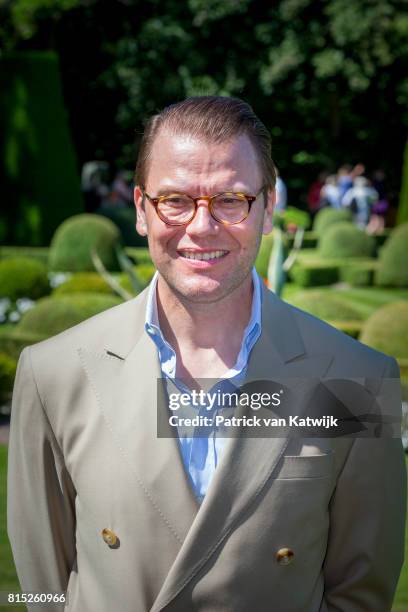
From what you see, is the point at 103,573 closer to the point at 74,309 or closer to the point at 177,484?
the point at 177,484

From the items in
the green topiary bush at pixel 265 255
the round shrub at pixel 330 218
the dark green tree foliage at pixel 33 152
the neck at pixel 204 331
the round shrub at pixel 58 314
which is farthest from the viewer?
the round shrub at pixel 330 218

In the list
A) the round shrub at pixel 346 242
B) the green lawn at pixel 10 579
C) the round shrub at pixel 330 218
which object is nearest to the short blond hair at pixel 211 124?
the green lawn at pixel 10 579

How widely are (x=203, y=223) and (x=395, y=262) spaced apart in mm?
13577

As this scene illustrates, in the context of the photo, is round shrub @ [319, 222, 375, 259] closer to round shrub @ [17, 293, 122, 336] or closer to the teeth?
round shrub @ [17, 293, 122, 336]

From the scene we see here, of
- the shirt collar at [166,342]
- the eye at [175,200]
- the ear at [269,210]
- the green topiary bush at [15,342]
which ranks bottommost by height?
the green topiary bush at [15,342]

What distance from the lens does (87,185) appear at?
2344 centimetres

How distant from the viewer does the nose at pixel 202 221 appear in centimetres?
191

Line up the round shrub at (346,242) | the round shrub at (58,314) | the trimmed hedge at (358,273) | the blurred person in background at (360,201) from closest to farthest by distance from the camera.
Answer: the round shrub at (58,314)
the trimmed hedge at (358,273)
the round shrub at (346,242)
the blurred person in background at (360,201)

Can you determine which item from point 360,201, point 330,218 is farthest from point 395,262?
point 360,201

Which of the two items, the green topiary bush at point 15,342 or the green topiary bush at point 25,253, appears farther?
the green topiary bush at point 25,253

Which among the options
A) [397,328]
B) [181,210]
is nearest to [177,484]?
[181,210]

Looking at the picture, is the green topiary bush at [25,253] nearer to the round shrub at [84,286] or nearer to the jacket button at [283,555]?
the round shrub at [84,286]

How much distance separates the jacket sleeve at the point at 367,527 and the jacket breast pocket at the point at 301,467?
7 centimetres

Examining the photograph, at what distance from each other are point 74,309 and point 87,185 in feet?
45.5
